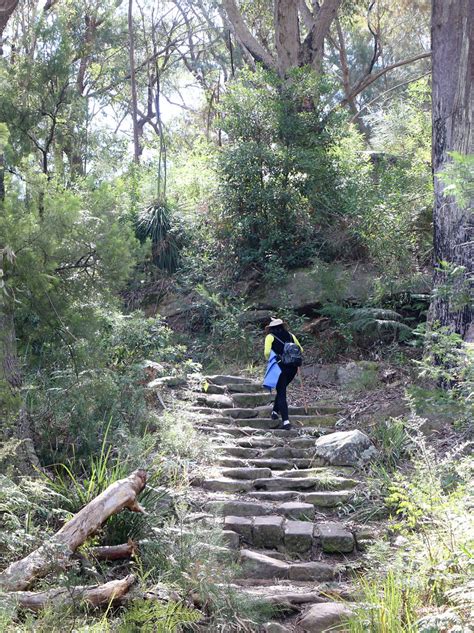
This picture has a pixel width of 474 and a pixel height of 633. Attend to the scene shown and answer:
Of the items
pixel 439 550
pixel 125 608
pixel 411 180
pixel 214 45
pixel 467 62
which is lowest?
pixel 125 608

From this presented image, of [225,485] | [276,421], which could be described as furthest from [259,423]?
[225,485]

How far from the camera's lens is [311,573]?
6500 millimetres

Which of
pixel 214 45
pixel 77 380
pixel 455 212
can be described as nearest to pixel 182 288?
pixel 455 212

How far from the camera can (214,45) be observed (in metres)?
28.4

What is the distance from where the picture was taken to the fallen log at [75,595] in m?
5.02

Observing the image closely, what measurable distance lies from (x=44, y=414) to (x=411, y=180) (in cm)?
905

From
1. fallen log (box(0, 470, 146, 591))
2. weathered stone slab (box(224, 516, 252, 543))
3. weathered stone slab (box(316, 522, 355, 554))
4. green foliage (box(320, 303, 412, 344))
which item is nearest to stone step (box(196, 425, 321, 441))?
weathered stone slab (box(224, 516, 252, 543))

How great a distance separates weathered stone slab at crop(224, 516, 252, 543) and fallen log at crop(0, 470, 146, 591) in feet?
4.47

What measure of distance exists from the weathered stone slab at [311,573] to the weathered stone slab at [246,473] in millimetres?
2012

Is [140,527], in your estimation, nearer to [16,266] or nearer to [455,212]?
[16,266]

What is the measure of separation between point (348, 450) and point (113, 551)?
12.1 ft

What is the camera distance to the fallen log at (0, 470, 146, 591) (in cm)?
523

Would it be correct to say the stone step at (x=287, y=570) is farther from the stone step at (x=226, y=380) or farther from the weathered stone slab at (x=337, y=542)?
the stone step at (x=226, y=380)

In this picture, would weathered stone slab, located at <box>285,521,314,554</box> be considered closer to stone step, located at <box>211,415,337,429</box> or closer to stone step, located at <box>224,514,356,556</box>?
stone step, located at <box>224,514,356,556</box>
